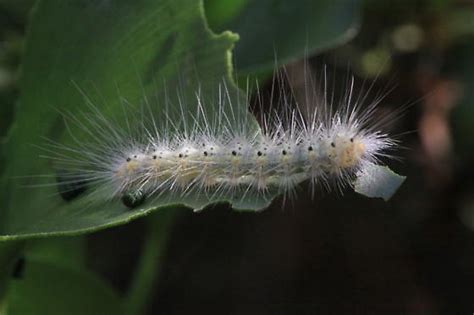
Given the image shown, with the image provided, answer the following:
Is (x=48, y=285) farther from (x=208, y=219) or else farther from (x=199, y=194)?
(x=208, y=219)

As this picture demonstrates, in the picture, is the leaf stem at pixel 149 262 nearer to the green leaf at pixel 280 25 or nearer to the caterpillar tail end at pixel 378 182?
the green leaf at pixel 280 25

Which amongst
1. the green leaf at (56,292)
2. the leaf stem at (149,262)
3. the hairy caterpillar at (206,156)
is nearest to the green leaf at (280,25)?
the hairy caterpillar at (206,156)

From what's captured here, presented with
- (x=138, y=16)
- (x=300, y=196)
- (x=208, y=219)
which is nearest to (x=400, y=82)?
(x=300, y=196)

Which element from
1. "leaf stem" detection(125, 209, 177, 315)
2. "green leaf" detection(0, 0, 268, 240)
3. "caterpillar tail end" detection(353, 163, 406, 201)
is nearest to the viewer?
"caterpillar tail end" detection(353, 163, 406, 201)

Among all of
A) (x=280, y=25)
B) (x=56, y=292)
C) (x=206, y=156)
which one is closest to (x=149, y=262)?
(x=56, y=292)

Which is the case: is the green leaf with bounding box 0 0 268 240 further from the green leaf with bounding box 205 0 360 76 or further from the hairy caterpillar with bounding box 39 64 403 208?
the green leaf with bounding box 205 0 360 76

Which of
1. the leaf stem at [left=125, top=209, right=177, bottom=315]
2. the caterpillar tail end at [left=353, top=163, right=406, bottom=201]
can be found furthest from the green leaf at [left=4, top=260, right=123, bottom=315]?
the caterpillar tail end at [left=353, top=163, right=406, bottom=201]

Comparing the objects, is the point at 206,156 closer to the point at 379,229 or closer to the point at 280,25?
the point at 280,25
